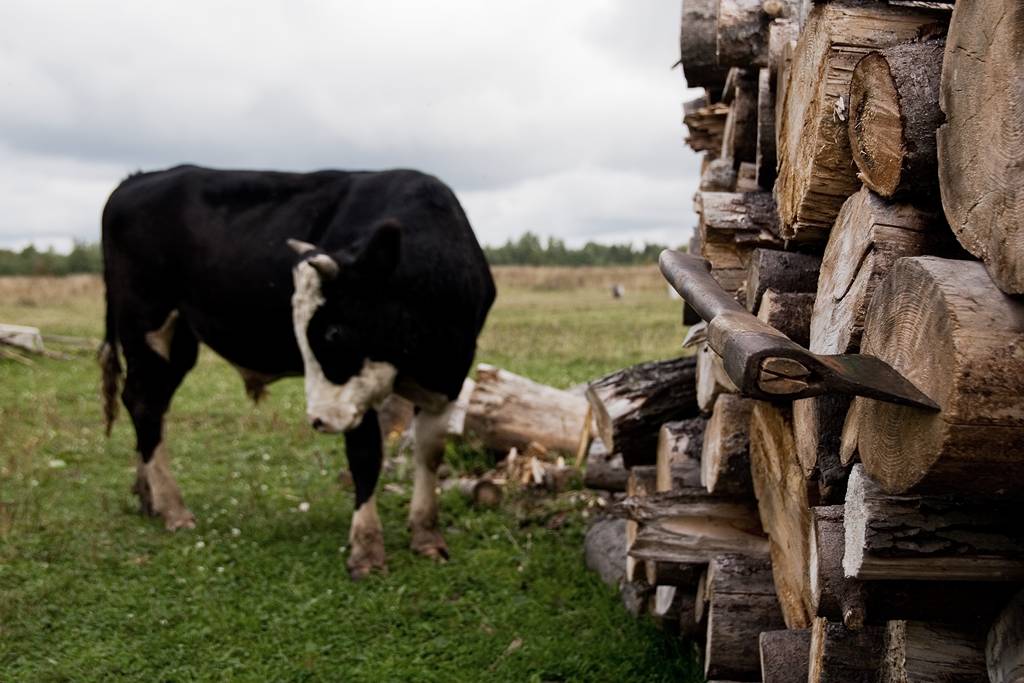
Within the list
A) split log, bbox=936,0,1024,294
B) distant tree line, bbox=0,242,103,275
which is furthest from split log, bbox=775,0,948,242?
distant tree line, bbox=0,242,103,275

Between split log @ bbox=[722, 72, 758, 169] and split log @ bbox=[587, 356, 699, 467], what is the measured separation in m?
0.92

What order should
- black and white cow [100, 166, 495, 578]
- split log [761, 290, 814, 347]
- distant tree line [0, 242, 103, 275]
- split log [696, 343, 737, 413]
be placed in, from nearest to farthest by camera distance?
split log [761, 290, 814, 347]
split log [696, 343, 737, 413]
black and white cow [100, 166, 495, 578]
distant tree line [0, 242, 103, 275]

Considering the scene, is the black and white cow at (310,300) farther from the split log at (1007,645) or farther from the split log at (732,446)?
the split log at (1007,645)

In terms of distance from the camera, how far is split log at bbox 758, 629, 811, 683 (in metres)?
2.54

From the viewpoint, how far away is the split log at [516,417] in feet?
21.8

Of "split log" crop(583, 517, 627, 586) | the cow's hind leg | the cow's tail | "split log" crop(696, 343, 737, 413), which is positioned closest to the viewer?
"split log" crop(696, 343, 737, 413)

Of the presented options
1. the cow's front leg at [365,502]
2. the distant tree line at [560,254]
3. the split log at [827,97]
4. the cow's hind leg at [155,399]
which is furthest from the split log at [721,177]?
the distant tree line at [560,254]

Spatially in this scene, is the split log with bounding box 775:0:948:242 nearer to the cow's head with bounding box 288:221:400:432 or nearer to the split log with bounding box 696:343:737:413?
the split log with bounding box 696:343:737:413

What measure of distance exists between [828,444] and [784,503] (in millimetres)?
632

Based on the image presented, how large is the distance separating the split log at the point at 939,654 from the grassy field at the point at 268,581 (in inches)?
65.1

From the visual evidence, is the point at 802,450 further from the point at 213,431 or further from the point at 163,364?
the point at 213,431

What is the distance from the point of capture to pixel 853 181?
90.2 inches

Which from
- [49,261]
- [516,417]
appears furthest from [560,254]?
[516,417]

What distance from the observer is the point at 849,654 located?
2.27 meters
